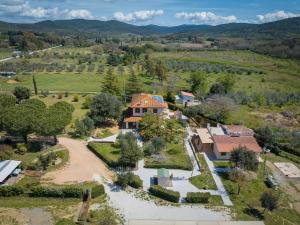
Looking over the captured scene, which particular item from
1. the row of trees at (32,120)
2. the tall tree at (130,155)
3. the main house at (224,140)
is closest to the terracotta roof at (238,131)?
the main house at (224,140)

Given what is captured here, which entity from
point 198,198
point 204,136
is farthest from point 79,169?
point 204,136

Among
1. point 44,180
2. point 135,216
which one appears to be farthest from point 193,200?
point 44,180

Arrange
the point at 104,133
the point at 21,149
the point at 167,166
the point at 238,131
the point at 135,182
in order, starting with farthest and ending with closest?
the point at 104,133
the point at 238,131
the point at 21,149
the point at 167,166
the point at 135,182

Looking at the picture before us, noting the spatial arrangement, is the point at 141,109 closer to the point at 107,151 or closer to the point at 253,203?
the point at 107,151

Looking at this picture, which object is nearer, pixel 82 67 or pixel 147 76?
pixel 147 76

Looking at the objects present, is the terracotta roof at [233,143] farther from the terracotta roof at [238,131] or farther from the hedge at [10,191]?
the hedge at [10,191]

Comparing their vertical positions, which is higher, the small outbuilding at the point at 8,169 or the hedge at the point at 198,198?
the small outbuilding at the point at 8,169

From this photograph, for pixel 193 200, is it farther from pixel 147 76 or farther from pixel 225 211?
pixel 147 76
